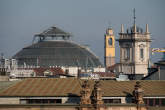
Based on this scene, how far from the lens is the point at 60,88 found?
85438 millimetres

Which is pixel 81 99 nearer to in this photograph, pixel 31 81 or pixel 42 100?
pixel 42 100

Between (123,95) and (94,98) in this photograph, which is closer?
(94,98)

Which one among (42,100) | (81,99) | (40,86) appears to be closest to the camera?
(81,99)

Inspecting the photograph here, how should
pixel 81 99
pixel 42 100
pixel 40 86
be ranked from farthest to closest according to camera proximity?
pixel 40 86, pixel 42 100, pixel 81 99

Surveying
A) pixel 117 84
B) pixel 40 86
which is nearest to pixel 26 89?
pixel 40 86

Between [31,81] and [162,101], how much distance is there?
14043 millimetres

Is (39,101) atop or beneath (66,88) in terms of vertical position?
beneath

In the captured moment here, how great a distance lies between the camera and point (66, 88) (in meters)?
85.4

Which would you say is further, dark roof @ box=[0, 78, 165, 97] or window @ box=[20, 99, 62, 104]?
dark roof @ box=[0, 78, 165, 97]

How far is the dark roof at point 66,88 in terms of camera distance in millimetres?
82812

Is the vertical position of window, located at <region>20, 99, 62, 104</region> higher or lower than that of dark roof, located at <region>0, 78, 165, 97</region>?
lower

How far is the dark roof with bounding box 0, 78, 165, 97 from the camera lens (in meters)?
82.8

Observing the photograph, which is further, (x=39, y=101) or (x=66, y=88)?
(x=66, y=88)

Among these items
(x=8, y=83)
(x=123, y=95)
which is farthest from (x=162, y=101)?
(x=8, y=83)
